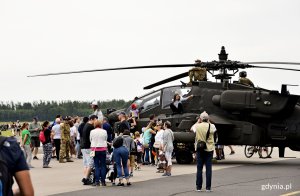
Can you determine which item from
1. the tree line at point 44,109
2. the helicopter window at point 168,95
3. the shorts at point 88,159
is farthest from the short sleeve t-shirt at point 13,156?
the tree line at point 44,109

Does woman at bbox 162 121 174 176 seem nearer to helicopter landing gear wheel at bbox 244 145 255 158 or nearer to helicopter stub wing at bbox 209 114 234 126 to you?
helicopter stub wing at bbox 209 114 234 126

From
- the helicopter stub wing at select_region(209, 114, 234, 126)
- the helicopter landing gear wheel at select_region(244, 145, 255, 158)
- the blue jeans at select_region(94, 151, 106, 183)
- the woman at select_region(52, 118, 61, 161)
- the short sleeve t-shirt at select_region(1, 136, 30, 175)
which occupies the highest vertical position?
the helicopter stub wing at select_region(209, 114, 234, 126)

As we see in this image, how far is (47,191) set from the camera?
15.0 meters

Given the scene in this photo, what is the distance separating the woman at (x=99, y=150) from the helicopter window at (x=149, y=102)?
916cm

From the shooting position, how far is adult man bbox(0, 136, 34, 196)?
454cm

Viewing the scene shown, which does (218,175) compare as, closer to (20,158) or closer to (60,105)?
(20,158)

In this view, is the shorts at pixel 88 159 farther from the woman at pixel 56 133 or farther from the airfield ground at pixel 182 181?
the woman at pixel 56 133

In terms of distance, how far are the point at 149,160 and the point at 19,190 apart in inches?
764

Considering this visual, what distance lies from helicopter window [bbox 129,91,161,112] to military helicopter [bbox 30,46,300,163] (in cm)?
39

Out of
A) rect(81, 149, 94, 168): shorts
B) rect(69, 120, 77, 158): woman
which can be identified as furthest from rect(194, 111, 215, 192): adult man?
rect(69, 120, 77, 158): woman

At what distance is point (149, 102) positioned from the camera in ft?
82.9

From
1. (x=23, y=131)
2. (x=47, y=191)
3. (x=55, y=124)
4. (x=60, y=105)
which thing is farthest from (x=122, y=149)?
(x=60, y=105)

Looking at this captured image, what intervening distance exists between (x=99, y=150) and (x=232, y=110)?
8404mm

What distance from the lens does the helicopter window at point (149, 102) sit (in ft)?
82.4
